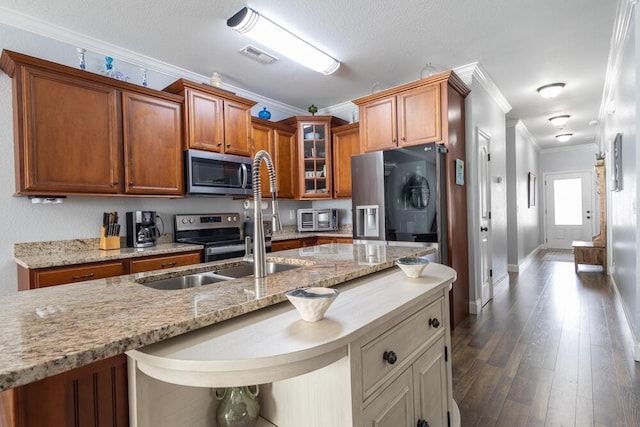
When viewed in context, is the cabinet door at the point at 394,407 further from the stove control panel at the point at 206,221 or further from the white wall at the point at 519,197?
the white wall at the point at 519,197

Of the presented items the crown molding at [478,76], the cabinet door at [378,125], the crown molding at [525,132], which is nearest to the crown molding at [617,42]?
the crown molding at [478,76]

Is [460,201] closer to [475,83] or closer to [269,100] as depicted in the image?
[475,83]

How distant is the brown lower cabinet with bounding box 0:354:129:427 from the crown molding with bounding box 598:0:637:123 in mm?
3467

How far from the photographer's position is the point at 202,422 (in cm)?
105

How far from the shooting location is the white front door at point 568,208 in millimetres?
8008

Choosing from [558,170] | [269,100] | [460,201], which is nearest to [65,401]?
[460,201]

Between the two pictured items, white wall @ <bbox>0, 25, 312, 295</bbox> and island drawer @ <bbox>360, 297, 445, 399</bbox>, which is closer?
island drawer @ <bbox>360, 297, 445, 399</bbox>

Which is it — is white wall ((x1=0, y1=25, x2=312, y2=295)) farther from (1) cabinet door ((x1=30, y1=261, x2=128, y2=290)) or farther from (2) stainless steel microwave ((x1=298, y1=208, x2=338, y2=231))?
(2) stainless steel microwave ((x1=298, y1=208, x2=338, y2=231))

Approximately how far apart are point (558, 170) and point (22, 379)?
1039 cm

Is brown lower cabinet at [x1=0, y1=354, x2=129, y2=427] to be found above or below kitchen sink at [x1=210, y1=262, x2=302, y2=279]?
below

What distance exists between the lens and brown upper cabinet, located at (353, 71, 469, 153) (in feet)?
10.1

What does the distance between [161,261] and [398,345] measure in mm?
2147

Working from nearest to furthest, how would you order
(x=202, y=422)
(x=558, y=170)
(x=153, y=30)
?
(x=202, y=422) < (x=153, y=30) < (x=558, y=170)

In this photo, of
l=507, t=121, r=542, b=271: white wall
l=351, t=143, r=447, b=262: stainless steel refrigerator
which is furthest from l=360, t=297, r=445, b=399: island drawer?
l=507, t=121, r=542, b=271: white wall
